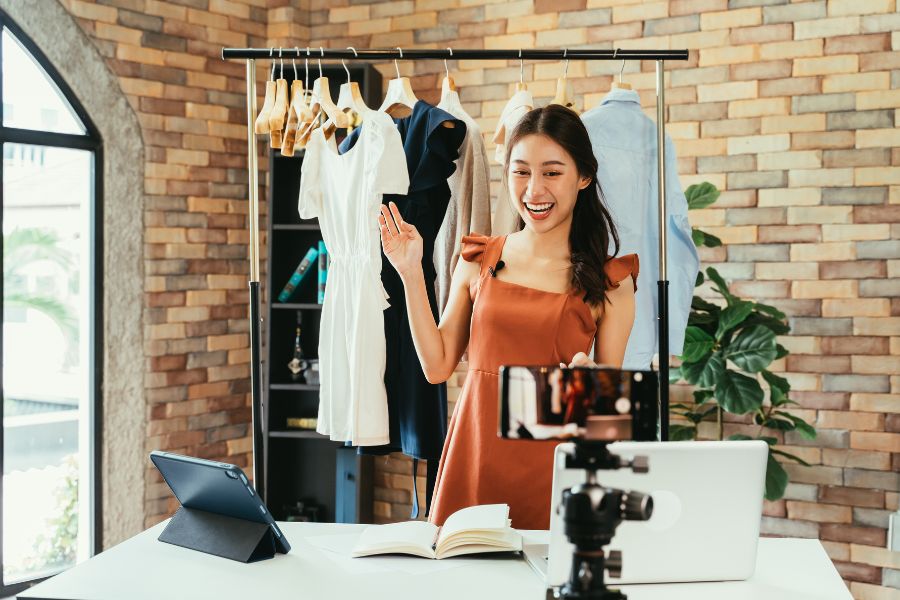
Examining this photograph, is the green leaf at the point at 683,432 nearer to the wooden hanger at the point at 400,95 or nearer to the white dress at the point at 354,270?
the white dress at the point at 354,270

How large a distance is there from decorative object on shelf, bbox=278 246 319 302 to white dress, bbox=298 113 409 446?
1091mm

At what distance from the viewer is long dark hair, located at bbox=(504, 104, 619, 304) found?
205 centimetres

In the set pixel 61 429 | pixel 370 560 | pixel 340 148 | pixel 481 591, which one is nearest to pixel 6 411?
pixel 61 429

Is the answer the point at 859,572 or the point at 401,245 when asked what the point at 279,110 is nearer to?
the point at 401,245

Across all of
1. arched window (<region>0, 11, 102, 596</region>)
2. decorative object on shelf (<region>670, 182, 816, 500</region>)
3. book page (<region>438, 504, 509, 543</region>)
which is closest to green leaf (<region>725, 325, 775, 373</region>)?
decorative object on shelf (<region>670, 182, 816, 500</region>)

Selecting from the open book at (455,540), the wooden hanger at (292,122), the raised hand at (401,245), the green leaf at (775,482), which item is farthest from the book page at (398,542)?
the green leaf at (775,482)

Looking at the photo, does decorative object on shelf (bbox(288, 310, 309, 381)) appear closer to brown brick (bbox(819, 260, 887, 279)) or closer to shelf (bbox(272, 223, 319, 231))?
shelf (bbox(272, 223, 319, 231))

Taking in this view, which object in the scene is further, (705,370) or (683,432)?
(683,432)

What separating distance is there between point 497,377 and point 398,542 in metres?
0.53

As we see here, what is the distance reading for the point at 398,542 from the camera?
1646 millimetres

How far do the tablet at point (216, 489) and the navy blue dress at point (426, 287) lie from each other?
0.98 meters

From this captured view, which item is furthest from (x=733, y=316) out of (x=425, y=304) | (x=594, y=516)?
(x=594, y=516)

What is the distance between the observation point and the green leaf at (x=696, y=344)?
10.1 ft

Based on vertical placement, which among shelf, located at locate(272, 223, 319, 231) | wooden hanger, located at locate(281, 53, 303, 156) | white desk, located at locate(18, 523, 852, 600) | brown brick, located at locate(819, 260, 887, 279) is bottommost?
white desk, located at locate(18, 523, 852, 600)
